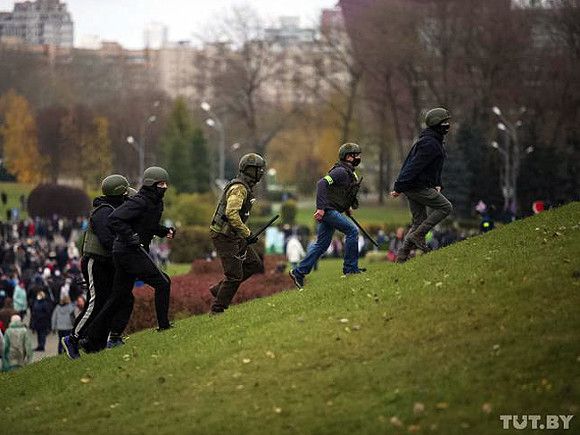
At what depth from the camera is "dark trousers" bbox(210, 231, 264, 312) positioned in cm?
1738

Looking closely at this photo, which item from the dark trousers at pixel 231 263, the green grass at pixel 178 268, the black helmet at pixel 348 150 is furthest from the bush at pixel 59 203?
the dark trousers at pixel 231 263

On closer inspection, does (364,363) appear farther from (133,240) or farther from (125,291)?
(125,291)

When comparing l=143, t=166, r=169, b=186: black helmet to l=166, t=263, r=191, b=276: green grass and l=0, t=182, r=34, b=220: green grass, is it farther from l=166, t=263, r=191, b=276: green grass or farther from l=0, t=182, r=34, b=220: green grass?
l=0, t=182, r=34, b=220: green grass

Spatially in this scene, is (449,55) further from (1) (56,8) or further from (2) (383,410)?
(2) (383,410)

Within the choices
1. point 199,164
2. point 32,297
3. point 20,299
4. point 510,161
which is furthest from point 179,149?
point 32,297

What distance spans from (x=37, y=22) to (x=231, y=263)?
332 feet

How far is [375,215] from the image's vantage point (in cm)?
8550

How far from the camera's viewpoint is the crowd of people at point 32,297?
873 inches

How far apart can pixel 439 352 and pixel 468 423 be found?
1805 millimetres

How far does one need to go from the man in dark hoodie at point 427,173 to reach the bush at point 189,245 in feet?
146

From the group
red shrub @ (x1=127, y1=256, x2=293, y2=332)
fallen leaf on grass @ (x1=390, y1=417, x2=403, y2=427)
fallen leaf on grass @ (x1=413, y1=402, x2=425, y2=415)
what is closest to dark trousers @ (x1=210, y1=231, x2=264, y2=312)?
fallen leaf on grass @ (x1=413, y1=402, x2=425, y2=415)

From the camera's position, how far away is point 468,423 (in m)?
11.3

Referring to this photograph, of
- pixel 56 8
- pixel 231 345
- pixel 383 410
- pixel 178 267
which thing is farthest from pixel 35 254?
pixel 56 8

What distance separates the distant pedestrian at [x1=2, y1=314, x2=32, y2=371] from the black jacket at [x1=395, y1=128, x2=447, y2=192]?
6.83 metres
